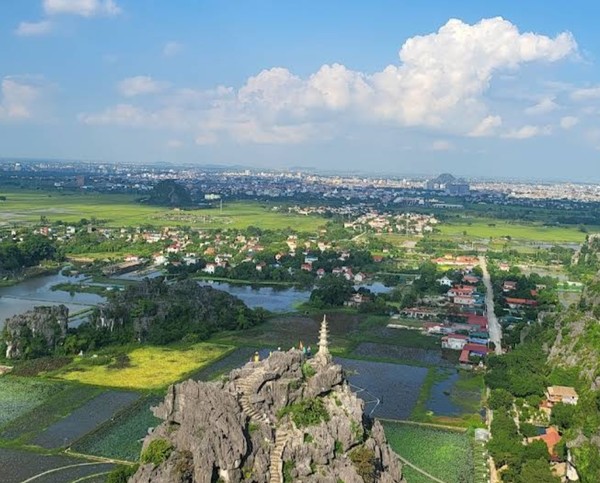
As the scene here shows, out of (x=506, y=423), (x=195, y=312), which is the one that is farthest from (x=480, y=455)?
(x=195, y=312)

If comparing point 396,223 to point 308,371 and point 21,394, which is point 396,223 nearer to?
point 21,394

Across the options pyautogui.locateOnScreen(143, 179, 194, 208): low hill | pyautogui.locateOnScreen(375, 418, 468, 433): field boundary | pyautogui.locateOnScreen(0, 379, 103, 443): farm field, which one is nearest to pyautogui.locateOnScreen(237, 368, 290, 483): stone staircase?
pyautogui.locateOnScreen(375, 418, 468, 433): field boundary

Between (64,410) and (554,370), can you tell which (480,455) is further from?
(64,410)

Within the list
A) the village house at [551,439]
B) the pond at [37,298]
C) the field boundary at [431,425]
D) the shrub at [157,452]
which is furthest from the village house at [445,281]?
the shrub at [157,452]

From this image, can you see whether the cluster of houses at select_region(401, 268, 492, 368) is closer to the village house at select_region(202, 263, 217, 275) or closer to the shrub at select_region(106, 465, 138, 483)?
the village house at select_region(202, 263, 217, 275)

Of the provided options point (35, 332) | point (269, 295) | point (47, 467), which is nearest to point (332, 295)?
point (269, 295)

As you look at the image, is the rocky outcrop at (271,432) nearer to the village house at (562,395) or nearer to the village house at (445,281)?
the village house at (562,395)
